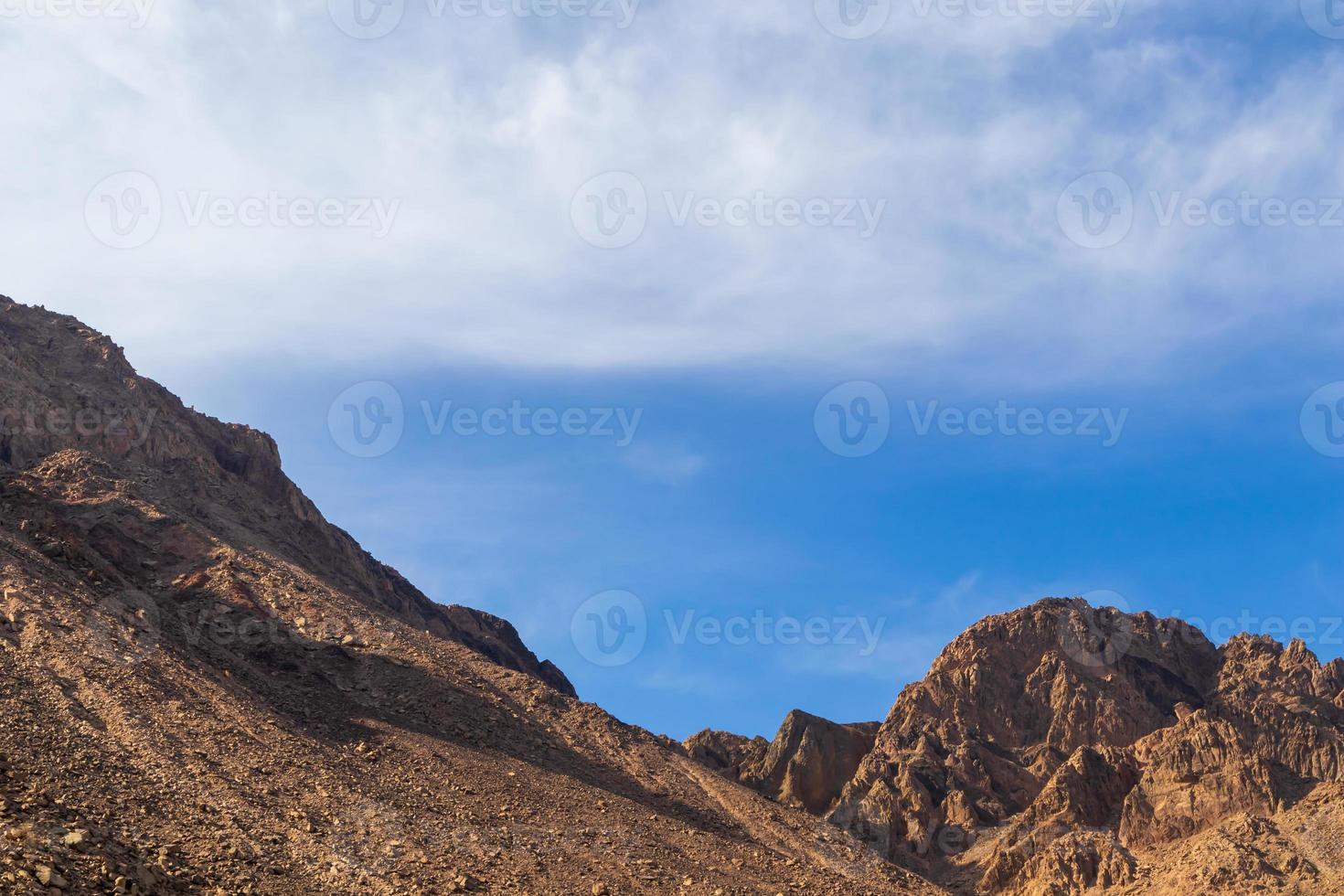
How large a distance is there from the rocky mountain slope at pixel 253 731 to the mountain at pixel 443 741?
184mm

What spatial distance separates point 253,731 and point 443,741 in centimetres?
962

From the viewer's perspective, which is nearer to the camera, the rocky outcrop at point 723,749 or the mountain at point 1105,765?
the mountain at point 1105,765

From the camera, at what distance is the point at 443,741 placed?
58000 millimetres

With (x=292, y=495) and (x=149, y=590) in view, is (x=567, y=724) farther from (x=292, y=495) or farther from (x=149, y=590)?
(x=292, y=495)

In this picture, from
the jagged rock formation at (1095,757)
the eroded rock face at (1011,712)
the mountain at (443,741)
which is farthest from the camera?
the eroded rock face at (1011,712)

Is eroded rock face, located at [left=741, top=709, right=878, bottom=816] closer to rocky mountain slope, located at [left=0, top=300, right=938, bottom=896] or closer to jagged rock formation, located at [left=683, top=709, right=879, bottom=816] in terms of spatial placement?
jagged rock formation, located at [left=683, top=709, right=879, bottom=816]

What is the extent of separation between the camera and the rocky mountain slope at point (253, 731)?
124ft

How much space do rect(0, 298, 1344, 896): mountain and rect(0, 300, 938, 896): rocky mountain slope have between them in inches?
7.3

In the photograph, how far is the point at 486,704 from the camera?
65312 millimetres

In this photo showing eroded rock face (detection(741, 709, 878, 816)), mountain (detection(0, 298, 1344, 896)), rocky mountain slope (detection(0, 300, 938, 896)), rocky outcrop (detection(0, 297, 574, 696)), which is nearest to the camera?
rocky mountain slope (detection(0, 300, 938, 896))

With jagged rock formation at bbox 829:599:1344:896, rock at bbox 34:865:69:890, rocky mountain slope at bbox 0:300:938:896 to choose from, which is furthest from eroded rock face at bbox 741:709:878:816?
rock at bbox 34:865:69:890

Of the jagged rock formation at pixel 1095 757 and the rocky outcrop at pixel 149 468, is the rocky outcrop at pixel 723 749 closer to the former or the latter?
the jagged rock formation at pixel 1095 757

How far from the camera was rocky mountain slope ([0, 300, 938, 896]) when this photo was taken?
1491 inches

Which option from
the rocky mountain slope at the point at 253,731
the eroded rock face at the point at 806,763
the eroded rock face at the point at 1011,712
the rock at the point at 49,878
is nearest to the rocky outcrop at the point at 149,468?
the rocky mountain slope at the point at 253,731
